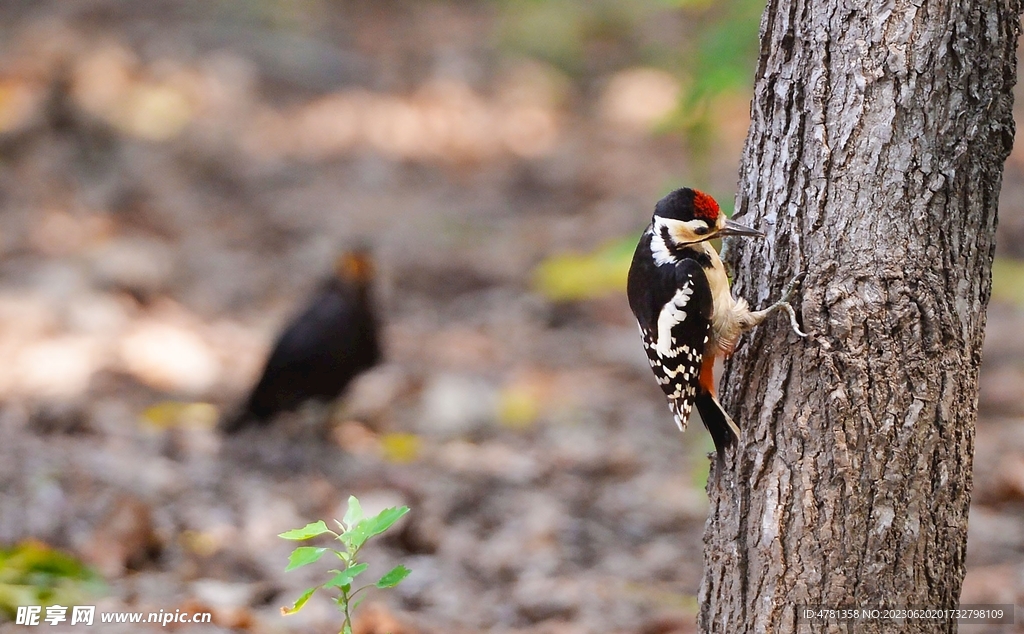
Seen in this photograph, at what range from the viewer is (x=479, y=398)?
5.74 meters

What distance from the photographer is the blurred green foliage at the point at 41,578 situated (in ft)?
9.45

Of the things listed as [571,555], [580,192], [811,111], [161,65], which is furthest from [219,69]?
[811,111]

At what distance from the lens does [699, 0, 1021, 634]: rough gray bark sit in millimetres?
2062

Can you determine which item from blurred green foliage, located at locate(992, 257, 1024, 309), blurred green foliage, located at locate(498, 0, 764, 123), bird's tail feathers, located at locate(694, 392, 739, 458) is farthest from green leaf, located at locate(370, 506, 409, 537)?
blurred green foliage, located at locate(498, 0, 764, 123)

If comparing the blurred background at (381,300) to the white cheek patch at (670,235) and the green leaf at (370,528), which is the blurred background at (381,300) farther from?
the green leaf at (370,528)

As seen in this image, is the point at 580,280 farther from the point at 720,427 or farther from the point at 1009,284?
the point at 720,427

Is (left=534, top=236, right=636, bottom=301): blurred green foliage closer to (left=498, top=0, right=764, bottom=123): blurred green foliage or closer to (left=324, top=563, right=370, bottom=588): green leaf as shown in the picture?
(left=498, top=0, right=764, bottom=123): blurred green foliage

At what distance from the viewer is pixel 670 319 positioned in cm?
259

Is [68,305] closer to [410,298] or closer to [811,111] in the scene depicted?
[410,298]

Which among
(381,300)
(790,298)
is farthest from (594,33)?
(790,298)

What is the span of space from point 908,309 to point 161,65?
867 cm

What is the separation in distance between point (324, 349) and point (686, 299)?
3.14 metres

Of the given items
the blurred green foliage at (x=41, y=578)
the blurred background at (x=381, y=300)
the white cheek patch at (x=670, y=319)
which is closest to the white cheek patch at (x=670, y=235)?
the white cheek patch at (x=670, y=319)

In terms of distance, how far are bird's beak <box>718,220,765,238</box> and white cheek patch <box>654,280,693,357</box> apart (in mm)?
196
